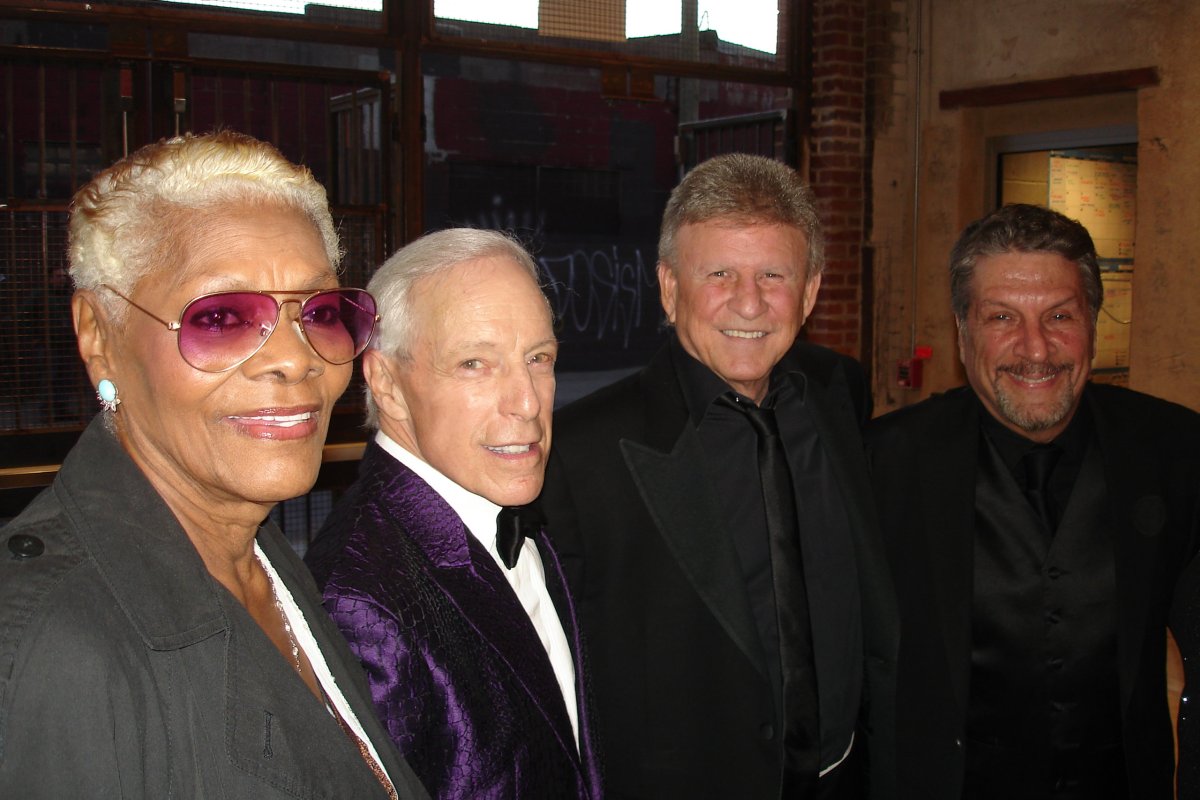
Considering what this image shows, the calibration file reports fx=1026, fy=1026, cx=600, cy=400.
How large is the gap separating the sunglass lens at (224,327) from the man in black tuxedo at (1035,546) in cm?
182

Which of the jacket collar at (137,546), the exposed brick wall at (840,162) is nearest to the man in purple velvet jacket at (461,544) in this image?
the jacket collar at (137,546)

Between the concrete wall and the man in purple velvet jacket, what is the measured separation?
497cm

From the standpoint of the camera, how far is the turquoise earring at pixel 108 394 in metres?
1.32

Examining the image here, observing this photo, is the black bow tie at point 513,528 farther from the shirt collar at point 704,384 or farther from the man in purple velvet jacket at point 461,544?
the shirt collar at point 704,384

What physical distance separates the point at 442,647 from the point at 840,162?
6102 mm

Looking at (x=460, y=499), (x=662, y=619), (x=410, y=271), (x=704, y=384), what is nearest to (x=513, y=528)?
(x=460, y=499)

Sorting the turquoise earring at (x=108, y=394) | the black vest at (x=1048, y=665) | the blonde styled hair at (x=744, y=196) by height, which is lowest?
the black vest at (x=1048, y=665)

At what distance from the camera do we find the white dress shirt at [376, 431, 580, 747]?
183cm

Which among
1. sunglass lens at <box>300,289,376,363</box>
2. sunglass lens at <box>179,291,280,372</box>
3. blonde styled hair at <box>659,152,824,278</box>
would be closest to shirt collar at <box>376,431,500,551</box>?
Answer: sunglass lens at <box>300,289,376,363</box>

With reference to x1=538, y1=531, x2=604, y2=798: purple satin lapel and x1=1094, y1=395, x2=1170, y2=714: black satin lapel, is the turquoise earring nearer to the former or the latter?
x1=538, y1=531, x2=604, y2=798: purple satin lapel

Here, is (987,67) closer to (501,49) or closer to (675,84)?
(675,84)

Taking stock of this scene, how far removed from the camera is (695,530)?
2346mm

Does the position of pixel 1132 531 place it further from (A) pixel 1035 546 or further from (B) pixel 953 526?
(B) pixel 953 526

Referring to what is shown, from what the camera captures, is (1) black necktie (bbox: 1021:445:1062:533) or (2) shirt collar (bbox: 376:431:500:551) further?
(1) black necktie (bbox: 1021:445:1062:533)
